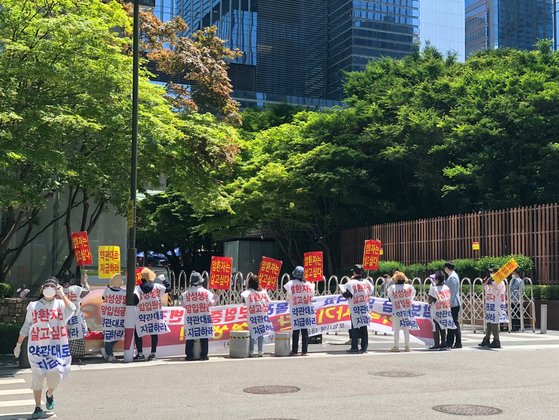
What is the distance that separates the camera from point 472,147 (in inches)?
1261

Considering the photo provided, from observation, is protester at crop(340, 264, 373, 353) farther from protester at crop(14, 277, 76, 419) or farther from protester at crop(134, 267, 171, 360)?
protester at crop(14, 277, 76, 419)

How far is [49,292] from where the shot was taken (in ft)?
30.1

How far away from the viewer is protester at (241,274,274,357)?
15.2m

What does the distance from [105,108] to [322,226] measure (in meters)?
22.3

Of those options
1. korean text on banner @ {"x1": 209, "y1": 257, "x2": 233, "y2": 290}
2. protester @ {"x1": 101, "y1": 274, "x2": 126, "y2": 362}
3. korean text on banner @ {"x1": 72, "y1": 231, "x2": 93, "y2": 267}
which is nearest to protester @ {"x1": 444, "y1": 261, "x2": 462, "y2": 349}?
korean text on banner @ {"x1": 209, "y1": 257, "x2": 233, "y2": 290}

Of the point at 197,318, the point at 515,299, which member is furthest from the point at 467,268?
the point at 197,318

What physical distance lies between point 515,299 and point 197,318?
480 inches

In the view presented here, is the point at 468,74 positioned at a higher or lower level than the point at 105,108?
higher

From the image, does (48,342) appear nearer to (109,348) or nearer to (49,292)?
(49,292)

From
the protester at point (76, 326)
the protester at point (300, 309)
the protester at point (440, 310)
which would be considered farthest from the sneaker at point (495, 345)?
the protester at point (76, 326)

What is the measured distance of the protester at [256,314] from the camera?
50.0ft

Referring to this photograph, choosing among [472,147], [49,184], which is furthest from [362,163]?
[49,184]

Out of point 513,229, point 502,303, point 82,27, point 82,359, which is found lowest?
point 82,359

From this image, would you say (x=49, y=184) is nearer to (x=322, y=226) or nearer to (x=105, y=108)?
(x=105, y=108)
